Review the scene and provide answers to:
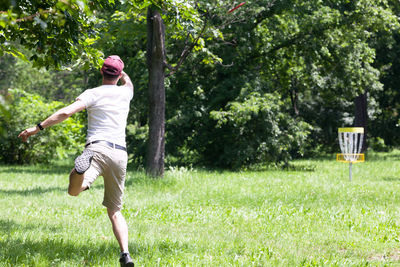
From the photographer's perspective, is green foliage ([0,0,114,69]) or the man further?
green foliage ([0,0,114,69])

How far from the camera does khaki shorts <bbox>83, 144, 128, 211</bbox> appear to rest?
4453mm

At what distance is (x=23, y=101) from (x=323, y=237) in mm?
17773

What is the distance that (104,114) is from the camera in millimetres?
4617

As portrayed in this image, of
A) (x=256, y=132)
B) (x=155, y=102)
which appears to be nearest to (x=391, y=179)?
(x=256, y=132)

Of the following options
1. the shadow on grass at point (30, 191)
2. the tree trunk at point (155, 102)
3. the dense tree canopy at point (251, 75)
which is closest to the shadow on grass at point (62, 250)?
the shadow on grass at point (30, 191)

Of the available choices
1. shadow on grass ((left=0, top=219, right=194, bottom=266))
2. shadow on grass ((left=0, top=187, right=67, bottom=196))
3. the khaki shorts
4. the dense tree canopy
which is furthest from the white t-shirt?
the dense tree canopy

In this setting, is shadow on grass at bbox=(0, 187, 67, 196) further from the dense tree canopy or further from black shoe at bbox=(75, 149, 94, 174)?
black shoe at bbox=(75, 149, 94, 174)

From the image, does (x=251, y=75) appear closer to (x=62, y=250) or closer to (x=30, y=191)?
(x=30, y=191)

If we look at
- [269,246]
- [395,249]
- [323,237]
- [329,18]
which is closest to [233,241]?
[269,246]

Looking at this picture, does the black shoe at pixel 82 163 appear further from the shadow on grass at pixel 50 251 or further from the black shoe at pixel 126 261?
the shadow on grass at pixel 50 251

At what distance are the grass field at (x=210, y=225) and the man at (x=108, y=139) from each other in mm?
653

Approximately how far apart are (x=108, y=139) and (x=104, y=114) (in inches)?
9.6

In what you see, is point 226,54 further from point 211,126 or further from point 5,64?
point 5,64

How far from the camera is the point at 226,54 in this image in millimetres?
18531
